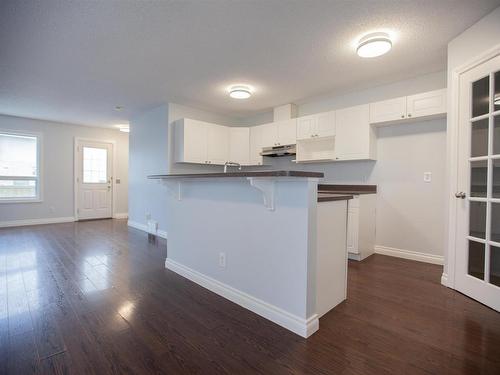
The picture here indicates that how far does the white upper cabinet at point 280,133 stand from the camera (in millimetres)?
4469

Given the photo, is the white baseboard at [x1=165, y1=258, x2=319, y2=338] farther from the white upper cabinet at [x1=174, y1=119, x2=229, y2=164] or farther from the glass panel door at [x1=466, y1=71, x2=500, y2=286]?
the white upper cabinet at [x1=174, y1=119, x2=229, y2=164]

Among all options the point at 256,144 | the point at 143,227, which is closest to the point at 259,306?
the point at 256,144

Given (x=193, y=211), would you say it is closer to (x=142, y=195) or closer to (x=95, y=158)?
(x=142, y=195)

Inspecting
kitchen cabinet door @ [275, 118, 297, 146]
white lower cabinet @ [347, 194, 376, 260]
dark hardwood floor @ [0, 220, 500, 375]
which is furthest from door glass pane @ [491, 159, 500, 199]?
kitchen cabinet door @ [275, 118, 297, 146]

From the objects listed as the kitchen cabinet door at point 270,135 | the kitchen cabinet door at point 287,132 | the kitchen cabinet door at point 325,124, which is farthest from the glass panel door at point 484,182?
the kitchen cabinet door at point 270,135

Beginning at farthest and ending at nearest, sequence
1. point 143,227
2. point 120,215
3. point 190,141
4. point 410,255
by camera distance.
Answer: point 120,215 → point 143,227 → point 190,141 → point 410,255

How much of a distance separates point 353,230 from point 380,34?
2271mm

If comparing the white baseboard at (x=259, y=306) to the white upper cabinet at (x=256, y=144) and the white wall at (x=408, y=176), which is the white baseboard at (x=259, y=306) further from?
the white upper cabinet at (x=256, y=144)

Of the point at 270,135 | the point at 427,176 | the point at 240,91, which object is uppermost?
the point at 240,91

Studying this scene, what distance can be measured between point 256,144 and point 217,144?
774 mm

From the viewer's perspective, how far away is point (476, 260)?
227 centimetres

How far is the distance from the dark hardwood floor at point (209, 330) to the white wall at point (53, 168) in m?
3.77

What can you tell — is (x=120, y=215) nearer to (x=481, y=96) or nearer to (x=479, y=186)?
(x=479, y=186)

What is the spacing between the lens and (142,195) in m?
5.46
